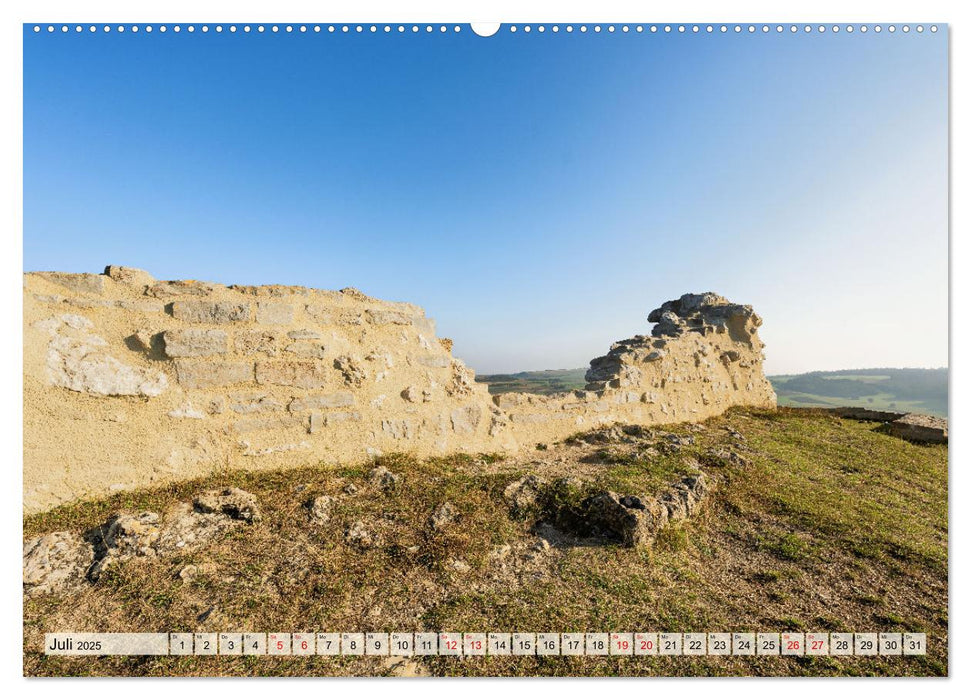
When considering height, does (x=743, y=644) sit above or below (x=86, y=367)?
below

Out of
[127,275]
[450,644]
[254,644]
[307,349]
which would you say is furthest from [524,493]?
[127,275]

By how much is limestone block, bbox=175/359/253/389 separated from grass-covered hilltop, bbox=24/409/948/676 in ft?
Result: 3.48

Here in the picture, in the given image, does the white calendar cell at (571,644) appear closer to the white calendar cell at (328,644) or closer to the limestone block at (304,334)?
the white calendar cell at (328,644)

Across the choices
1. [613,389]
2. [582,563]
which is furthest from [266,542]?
[613,389]

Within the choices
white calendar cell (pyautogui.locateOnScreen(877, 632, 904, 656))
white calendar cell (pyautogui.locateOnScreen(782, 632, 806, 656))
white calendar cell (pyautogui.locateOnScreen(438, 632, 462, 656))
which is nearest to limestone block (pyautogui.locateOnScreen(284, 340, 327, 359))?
white calendar cell (pyautogui.locateOnScreen(438, 632, 462, 656))

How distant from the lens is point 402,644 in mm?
2150

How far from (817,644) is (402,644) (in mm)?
2528

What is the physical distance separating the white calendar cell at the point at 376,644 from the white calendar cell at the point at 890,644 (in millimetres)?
3002

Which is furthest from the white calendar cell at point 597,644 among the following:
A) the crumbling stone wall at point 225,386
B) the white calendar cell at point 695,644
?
the crumbling stone wall at point 225,386

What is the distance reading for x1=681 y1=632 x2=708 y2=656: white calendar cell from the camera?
85.0 inches

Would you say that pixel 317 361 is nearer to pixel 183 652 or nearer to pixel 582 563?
pixel 183 652

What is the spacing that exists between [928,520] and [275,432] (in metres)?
7.68

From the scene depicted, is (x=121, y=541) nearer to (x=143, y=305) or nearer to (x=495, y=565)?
(x=143, y=305)

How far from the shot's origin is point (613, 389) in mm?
7695
